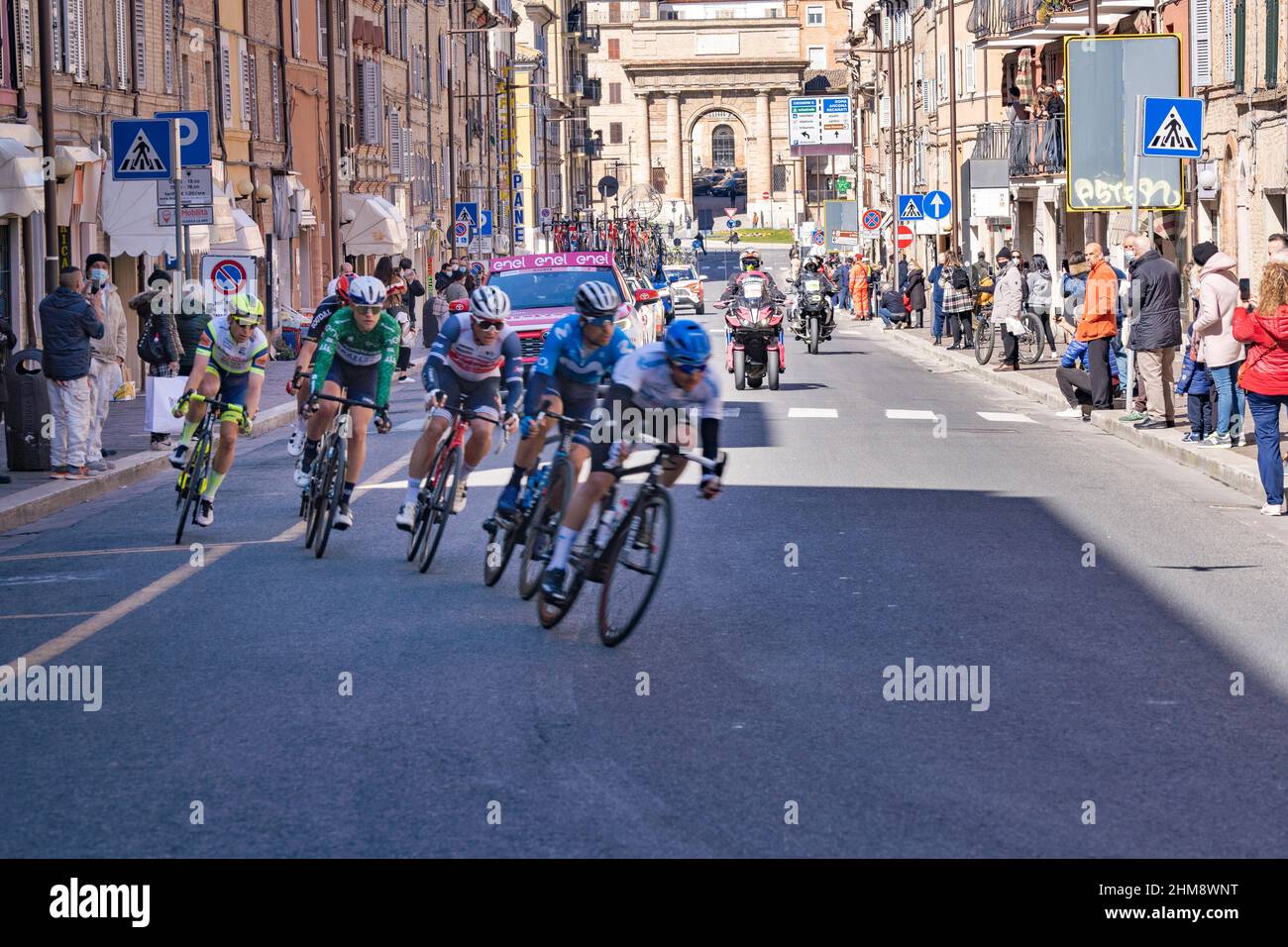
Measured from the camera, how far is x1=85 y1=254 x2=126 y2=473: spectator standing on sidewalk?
1953 cm

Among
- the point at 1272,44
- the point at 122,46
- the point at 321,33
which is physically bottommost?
the point at 1272,44

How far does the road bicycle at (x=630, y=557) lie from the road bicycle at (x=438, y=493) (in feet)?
7.88

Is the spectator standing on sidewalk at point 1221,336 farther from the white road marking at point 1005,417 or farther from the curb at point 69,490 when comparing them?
the curb at point 69,490

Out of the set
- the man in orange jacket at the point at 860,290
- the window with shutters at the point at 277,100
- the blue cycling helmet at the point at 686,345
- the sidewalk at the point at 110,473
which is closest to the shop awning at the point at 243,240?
the window with shutters at the point at 277,100

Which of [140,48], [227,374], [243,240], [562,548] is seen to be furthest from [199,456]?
[243,240]

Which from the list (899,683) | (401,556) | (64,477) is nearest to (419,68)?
(64,477)

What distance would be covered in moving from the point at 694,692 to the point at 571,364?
10.5 ft

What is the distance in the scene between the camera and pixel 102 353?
70.8 ft

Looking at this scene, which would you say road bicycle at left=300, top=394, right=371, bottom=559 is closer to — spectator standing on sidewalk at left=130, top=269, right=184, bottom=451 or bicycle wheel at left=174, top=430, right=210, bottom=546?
bicycle wheel at left=174, top=430, right=210, bottom=546

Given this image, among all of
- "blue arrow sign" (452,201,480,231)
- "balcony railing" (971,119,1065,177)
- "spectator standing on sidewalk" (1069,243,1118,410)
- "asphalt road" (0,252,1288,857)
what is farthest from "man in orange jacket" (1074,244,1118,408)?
"blue arrow sign" (452,201,480,231)

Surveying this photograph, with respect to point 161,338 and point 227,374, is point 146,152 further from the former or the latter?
point 227,374
